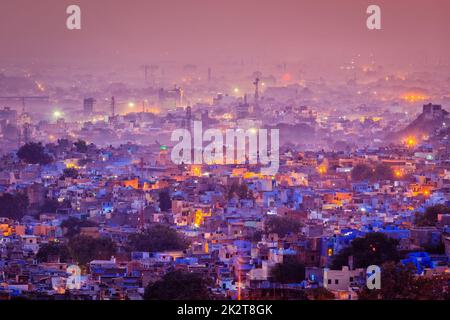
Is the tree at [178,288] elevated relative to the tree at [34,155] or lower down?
lower down

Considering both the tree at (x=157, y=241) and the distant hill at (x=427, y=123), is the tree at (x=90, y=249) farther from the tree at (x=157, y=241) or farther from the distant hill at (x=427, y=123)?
the distant hill at (x=427, y=123)

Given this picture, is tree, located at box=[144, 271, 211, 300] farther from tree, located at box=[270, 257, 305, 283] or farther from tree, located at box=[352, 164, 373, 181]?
tree, located at box=[352, 164, 373, 181]

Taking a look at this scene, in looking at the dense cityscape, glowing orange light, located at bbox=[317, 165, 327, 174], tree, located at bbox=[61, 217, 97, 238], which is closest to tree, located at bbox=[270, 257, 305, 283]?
the dense cityscape

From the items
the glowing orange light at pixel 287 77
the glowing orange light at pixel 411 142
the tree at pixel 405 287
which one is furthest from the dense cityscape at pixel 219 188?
the glowing orange light at pixel 287 77

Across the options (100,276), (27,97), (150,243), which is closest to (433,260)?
(100,276)
